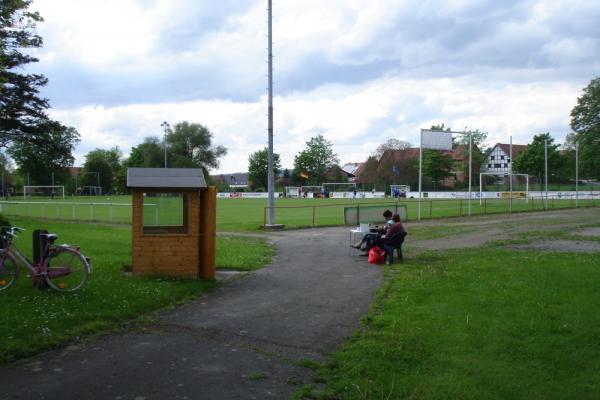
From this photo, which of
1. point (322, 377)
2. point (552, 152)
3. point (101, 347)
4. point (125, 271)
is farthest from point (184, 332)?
point (552, 152)

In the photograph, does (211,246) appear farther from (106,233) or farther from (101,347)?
(106,233)

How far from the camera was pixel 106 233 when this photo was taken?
21516mm

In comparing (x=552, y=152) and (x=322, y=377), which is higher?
(x=552, y=152)

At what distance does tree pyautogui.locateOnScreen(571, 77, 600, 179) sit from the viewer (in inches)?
2672

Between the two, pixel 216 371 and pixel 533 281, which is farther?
pixel 533 281

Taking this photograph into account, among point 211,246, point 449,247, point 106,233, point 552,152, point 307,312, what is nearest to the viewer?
point 307,312

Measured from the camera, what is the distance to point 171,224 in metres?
10.8

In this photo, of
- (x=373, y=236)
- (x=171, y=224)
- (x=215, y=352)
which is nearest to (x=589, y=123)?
(x=373, y=236)

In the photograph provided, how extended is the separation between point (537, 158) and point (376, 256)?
8970 centimetres

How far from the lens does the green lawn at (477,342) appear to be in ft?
16.3

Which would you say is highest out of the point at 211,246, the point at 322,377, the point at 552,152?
the point at 552,152

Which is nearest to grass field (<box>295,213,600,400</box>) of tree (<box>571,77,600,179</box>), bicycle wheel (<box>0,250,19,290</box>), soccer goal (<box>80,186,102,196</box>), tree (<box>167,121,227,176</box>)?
bicycle wheel (<box>0,250,19,290</box>)

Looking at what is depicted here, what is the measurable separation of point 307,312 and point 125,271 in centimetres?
488

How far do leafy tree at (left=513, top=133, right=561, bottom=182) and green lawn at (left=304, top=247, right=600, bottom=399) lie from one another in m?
89.4
